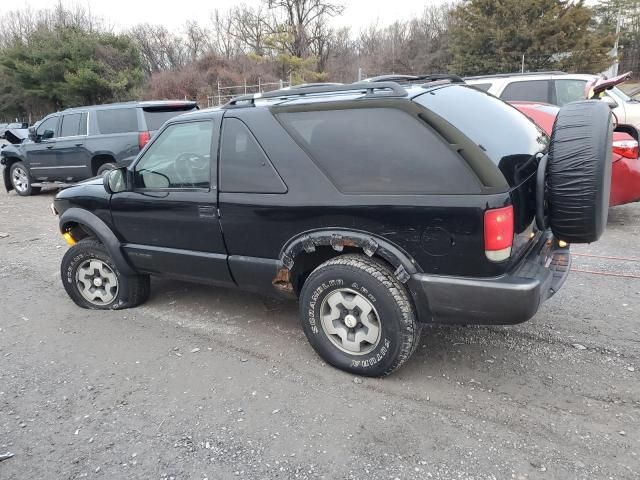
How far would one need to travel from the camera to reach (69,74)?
30.7 metres

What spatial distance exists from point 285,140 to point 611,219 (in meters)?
5.39

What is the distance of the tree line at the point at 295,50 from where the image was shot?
25.2 metres

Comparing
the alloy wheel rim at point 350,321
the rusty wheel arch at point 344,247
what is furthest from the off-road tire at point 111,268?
the alloy wheel rim at point 350,321

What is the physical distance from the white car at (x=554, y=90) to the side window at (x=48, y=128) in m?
8.51

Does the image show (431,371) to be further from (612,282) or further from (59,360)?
(59,360)

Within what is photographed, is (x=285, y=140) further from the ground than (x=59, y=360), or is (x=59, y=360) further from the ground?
(x=285, y=140)

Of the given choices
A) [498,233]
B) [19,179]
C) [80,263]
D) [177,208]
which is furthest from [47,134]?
[498,233]

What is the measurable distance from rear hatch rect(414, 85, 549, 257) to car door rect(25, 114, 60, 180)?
9.91 m

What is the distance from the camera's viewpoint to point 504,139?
3.08m

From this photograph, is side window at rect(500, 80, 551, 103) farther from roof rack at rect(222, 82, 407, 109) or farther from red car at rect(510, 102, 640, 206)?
roof rack at rect(222, 82, 407, 109)

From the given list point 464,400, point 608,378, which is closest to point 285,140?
point 464,400

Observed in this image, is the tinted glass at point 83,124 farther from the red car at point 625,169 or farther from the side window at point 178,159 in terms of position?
the red car at point 625,169

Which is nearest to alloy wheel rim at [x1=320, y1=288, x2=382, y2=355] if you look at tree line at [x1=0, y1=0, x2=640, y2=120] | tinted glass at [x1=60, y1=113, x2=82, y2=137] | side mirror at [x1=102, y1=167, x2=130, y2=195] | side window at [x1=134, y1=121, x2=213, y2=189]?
side window at [x1=134, y1=121, x2=213, y2=189]

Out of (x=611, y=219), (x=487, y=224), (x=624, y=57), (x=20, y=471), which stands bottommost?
(x=20, y=471)
